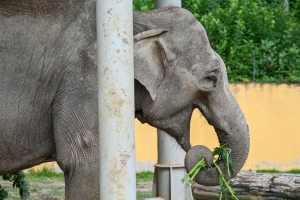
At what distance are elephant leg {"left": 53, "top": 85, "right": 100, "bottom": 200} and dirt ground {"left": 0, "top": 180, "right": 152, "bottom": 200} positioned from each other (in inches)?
162

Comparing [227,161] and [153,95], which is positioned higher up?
[153,95]

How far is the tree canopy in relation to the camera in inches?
579

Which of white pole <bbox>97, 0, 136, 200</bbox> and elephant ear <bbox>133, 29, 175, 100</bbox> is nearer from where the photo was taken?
white pole <bbox>97, 0, 136, 200</bbox>

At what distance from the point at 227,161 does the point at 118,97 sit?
1.69m

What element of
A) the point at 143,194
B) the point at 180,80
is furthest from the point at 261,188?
the point at 180,80

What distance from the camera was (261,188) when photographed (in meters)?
8.73

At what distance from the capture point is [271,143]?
13.4m

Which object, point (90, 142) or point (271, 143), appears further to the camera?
point (271, 143)

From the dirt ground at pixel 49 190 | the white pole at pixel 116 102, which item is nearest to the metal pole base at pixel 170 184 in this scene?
the dirt ground at pixel 49 190

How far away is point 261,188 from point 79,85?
391 cm

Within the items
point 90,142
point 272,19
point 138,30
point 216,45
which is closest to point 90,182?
point 90,142

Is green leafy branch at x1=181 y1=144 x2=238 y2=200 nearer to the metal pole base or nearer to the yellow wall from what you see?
the metal pole base

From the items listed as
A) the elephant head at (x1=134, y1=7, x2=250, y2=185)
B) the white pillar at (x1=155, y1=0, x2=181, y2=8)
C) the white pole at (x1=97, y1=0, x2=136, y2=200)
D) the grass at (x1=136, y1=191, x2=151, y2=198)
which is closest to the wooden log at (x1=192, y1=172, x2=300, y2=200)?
the grass at (x1=136, y1=191, x2=151, y2=198)

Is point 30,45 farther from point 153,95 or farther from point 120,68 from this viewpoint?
point 120,68
